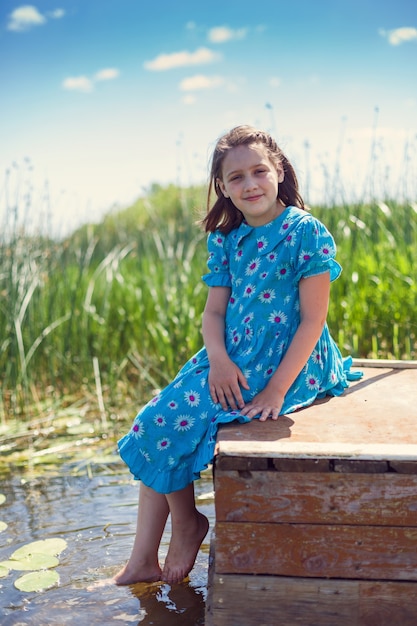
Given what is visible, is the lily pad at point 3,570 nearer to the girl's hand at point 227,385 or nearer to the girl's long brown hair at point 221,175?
the girl's hand at point 227,385

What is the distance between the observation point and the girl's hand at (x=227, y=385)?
188 cm

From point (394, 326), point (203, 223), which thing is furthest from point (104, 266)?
point (203, 223)

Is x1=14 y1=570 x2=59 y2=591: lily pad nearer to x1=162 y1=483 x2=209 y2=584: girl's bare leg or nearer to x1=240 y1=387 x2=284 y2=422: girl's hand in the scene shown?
x1=162 y1=483 x2=209 y2=584: girl's bare leg

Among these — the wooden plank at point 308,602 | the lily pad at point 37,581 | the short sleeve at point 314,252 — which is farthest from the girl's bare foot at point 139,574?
the short sleeve at point 314,252

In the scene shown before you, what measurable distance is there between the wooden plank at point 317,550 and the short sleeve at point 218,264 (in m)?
0.77

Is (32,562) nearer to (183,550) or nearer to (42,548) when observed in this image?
(42,548)

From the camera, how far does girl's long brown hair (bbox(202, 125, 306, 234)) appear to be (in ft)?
6.66

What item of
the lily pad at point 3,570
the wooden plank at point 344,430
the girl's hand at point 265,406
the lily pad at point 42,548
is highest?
the girl's hand at point 265,406

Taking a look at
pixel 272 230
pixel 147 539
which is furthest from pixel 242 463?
pixel 272 230

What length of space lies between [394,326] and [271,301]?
1786mm

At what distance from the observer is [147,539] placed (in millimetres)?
2014

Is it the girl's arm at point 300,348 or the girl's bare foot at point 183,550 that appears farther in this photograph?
the girl's bare foot at point 183,550

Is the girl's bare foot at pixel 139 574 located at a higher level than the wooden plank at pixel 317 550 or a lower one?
lower

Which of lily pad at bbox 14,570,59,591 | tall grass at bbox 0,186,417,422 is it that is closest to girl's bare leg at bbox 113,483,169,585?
lily pad at bbox 14,570,59,591
